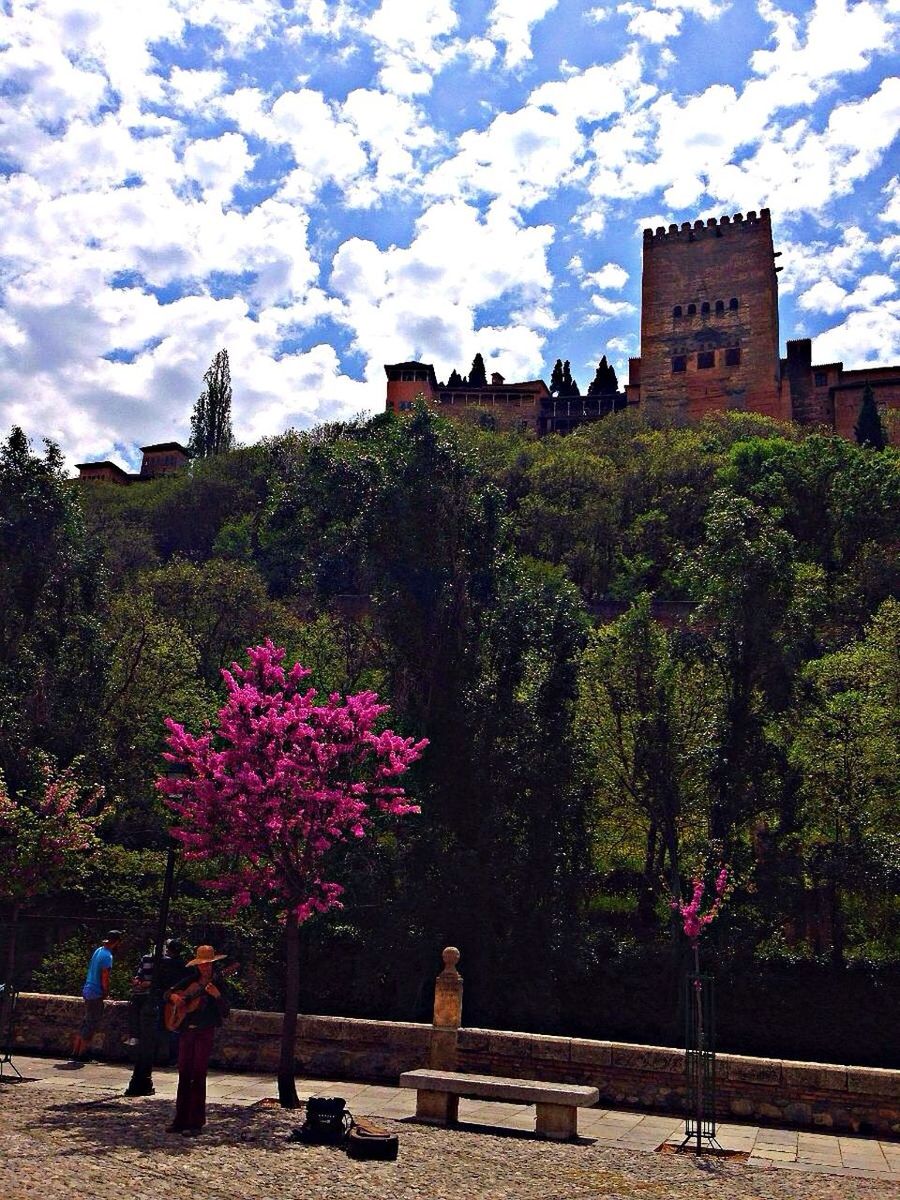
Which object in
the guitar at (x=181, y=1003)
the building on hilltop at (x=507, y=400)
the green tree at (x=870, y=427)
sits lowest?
the guitar at (x=181, y=1003)

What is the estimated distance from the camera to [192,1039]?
29.5 feet

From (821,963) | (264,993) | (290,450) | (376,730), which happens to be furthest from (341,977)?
(290,450)

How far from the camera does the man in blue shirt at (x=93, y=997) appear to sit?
1295 centimetres

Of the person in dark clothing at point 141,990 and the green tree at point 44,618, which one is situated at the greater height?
the green tree at point 44,618

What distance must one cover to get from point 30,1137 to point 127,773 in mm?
17766

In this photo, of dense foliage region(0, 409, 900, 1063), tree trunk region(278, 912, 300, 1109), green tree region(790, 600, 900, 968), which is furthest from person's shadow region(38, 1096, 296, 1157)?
green tree region(790, 600, 900, 968)

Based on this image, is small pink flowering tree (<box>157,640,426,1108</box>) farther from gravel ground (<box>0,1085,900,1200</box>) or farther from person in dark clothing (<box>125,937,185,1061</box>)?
gravel ground (<box>0,1085,900,1200</box>)

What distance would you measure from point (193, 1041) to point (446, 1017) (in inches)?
153

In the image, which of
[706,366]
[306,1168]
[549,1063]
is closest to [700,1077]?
[549,1063]

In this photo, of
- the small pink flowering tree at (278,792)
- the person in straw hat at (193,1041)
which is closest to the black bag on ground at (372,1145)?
the person in straw hat at (193,1041)

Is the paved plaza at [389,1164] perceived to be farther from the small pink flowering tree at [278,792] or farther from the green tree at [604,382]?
the green tree at [604,382]

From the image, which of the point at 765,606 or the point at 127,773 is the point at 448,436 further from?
the point at 127,773

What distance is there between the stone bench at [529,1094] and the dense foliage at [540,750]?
7050 millimetres

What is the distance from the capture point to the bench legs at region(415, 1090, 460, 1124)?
34.1ft
